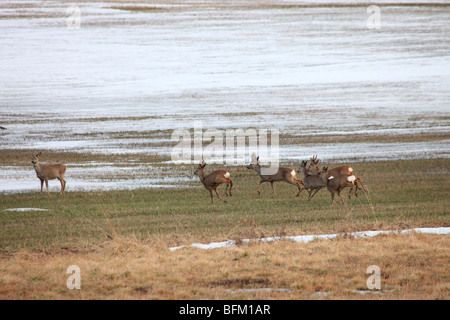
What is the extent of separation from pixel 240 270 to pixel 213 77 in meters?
48.2

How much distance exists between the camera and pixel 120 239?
12102 mm

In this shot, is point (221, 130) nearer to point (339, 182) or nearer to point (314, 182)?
point (314, 182)

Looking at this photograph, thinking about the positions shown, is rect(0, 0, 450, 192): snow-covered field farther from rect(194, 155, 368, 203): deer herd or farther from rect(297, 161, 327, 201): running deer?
rect(297, 161, 327, 201): running deer

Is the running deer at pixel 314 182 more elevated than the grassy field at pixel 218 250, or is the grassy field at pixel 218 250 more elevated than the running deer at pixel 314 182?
the running deer at pixel 314 182

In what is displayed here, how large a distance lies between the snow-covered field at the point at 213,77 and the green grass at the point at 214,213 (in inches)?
108

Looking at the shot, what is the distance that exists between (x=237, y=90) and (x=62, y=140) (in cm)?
2106

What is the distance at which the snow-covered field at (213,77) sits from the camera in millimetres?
31784

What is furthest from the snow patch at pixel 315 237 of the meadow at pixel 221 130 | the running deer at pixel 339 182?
the running deer at pixel 339 182

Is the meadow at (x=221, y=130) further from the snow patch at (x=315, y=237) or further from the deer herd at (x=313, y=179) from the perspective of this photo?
the deer herd at (x=313, y=179)

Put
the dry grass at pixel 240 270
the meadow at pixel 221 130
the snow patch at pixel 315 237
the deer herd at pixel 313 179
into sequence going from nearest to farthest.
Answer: the dry grass at pixel 240 270 → the meadow at pixel 221 130 → the snow patch at pixel 315 237 → the deer herd at pixel 313 179

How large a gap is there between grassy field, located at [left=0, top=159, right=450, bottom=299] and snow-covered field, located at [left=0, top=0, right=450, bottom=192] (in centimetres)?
444

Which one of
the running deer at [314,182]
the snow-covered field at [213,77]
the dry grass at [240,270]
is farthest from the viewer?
the snow-covered field at [213,77]

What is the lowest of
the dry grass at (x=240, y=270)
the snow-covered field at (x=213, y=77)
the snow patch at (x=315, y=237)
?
the dry grass at (x=240, y=270)
